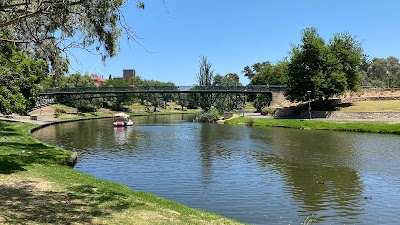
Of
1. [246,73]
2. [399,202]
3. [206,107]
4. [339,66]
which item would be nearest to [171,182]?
[399,202]

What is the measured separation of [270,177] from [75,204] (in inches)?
485

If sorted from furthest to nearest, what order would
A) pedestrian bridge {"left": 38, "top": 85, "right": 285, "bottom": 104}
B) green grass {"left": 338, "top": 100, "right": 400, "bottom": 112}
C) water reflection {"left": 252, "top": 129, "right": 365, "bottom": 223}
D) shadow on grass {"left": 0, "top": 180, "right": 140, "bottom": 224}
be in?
pedestrian bridge {"left": 38, "top": 85, "right": 285, "bottom": 104}, green grass {"left": 338, "top": 100, "right": 400, "bottom": 112}, water reflection {"left": 252, "top": 129, "right": 365, "bottom": 223}, shadow on grass {"left": 0, "top": 180, "right": 140, "bottom": 224}

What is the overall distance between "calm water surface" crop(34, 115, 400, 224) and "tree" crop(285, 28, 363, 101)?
31.8 metres

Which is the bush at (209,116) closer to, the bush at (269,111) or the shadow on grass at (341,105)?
the bush at (269,111)

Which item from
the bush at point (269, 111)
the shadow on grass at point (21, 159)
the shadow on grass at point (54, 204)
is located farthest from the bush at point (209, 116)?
the shadow on grass at point (54, 204)

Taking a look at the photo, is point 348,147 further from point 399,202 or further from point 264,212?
point 264,212

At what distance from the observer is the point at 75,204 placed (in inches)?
456

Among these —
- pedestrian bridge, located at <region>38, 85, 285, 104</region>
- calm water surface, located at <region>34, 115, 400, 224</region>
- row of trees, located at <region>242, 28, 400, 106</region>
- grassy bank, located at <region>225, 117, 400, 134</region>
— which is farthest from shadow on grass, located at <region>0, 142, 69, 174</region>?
pedestrian bridge, located at <region>38, 85, 285, 104</region>

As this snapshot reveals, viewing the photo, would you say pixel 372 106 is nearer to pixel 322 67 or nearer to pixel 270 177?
pixel 322 67

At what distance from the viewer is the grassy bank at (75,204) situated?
394 inches

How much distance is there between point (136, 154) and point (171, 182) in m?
11.9

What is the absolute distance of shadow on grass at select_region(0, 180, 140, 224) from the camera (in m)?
9.70

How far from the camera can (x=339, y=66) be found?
224 ft

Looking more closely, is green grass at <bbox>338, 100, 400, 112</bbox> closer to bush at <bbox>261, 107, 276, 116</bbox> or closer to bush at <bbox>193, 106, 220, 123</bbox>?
bush at <bbox>261, 107, 276, 116</bbox>
